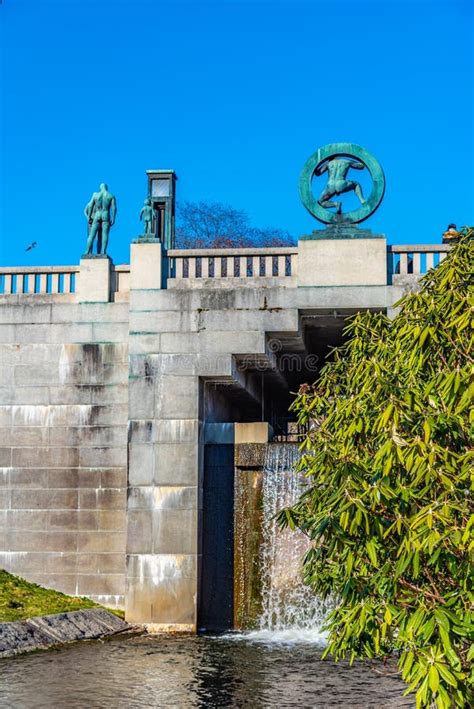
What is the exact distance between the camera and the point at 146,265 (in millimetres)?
22016

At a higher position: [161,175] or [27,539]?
[161,175]

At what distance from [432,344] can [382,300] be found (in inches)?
467

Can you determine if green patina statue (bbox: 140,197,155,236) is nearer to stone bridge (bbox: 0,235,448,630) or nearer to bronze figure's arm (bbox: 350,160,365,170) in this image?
stone bridge (bbox: 0,235,448,630)

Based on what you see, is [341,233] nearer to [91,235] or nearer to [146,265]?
[146,265]

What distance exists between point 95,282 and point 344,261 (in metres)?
5.78

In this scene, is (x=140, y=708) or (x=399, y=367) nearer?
(x=399, y=367)

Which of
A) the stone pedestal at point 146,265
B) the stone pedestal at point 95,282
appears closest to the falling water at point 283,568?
the stone pedestal at point 146,265

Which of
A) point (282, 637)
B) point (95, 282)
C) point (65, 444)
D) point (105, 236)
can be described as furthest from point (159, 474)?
point (105, 236)

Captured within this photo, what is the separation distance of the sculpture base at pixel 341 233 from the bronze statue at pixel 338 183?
0.46m

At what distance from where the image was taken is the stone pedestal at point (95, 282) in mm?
22547

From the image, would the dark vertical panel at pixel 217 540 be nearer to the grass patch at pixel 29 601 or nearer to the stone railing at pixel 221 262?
the grass patch at pixel 29 601

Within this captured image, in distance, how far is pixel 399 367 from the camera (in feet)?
33.4

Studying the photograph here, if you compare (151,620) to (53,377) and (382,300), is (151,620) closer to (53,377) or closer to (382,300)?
(53,377)

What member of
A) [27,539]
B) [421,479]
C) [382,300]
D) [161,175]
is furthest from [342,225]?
[421,479]
